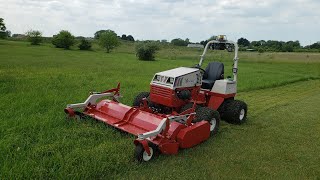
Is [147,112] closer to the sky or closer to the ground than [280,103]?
closer to the sky

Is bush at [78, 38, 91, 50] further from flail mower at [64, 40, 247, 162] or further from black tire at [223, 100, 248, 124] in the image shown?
black tire at [223, 100, 248, 124]

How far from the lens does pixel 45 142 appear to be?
6.18m

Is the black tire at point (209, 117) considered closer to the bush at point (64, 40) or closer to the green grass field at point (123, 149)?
the green grass field at point (123, 149)

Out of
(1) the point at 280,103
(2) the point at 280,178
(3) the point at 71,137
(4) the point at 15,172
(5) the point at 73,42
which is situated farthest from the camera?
(5) the point at 73,42

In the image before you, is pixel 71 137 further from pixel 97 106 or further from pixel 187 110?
pixel 187 110

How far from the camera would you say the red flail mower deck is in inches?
233

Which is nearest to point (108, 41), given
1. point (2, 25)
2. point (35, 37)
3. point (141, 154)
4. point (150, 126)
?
point (35, 37)

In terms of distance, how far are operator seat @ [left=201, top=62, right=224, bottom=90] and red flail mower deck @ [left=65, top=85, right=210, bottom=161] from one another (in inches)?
74.3

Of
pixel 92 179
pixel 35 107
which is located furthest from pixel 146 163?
pixel 35 107

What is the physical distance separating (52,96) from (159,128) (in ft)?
18.6

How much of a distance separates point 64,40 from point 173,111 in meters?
59.7

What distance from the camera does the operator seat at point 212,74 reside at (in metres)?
9.02

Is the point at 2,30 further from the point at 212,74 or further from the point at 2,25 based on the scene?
the point at 212,74

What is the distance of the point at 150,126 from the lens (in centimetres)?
671
